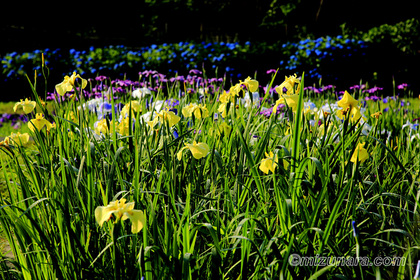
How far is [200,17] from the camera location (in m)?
16.1

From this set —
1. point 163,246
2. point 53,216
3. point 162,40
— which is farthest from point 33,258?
point 162,40

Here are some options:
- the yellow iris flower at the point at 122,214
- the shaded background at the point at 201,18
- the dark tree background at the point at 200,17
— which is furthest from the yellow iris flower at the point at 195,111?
the dark tree background at the point at 200,17

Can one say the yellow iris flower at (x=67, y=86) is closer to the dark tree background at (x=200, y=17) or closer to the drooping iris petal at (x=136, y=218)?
the drooping iris petal at (x=136, y=218)

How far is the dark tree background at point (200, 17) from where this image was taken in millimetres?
14875

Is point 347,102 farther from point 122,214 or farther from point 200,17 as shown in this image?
point 200,17

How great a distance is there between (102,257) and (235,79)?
615 cm

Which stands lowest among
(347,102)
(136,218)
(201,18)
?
(136,218)

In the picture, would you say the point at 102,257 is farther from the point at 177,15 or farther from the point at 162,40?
the point at 177,15

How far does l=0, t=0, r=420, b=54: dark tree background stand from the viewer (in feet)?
48.8

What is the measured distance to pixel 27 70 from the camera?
8047 millimetres

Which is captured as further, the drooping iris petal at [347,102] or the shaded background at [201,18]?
the shaded background at [201,18]

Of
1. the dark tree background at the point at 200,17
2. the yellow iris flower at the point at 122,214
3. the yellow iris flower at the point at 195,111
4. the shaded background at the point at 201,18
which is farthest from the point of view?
the dark tree background at the point at 200,17

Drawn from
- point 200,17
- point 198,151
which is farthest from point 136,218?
Result: point 200,17

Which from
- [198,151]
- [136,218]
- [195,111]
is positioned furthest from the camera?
[195,111]
